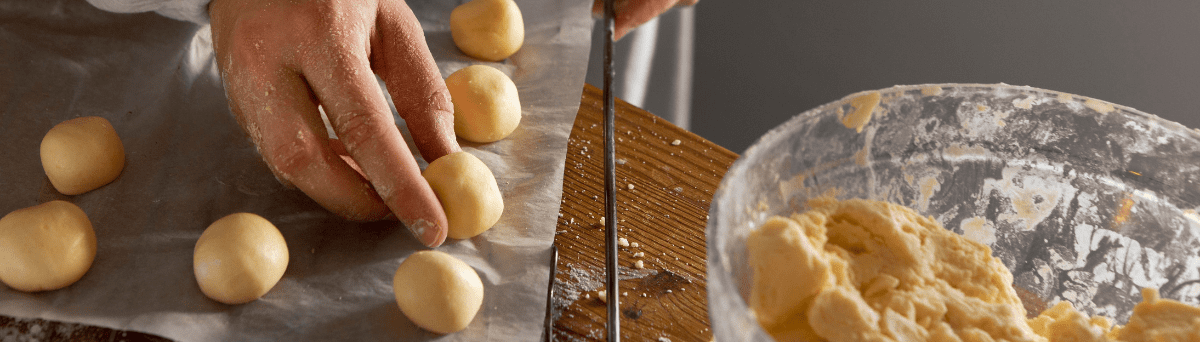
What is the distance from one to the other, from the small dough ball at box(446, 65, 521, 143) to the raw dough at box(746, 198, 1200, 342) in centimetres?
55

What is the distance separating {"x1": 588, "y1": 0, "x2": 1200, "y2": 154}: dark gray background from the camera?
4.96 ft

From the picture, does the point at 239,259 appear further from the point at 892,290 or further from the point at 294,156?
the point at 892,290

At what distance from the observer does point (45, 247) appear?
82 centimetres

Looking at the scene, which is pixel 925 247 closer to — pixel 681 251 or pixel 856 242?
pixel 856 242

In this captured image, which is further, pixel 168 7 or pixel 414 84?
pixel 168 7

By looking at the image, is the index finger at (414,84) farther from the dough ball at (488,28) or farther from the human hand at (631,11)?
the human hand at (631,11)

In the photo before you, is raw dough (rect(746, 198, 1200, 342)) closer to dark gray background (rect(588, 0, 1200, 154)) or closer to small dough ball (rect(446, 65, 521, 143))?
small dough ball (rect(446, 65, 521, 143))

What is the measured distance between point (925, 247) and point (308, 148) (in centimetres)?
72

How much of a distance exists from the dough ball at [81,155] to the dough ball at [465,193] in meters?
0.44

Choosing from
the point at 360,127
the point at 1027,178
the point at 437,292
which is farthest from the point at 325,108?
the point at 1027,178

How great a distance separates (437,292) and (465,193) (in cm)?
16

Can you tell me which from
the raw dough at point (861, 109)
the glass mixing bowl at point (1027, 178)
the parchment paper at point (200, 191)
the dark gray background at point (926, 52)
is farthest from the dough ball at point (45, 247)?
the dark gray background at point (926, 52)

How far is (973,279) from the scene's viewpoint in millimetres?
710

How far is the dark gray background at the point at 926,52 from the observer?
1512mm
